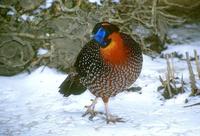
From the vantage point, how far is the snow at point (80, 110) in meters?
4.27

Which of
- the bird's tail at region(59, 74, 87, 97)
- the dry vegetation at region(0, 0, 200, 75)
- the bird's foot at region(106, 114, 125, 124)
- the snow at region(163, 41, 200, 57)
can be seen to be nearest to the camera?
the bird's foot at region(106, 114, 125, 124)

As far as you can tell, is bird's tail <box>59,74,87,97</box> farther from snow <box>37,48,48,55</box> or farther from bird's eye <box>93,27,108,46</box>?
snow <box>37,48,48,55</box>

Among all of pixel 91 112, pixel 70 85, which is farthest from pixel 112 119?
pixel 70 85

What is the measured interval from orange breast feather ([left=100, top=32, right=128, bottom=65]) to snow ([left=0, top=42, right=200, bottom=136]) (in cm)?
59

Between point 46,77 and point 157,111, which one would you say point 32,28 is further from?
point 157,111

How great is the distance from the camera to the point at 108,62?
4.23 metres

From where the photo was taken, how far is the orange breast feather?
13.8 feet

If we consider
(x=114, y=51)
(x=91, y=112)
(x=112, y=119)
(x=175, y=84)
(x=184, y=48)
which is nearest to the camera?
(x=114, y=51)

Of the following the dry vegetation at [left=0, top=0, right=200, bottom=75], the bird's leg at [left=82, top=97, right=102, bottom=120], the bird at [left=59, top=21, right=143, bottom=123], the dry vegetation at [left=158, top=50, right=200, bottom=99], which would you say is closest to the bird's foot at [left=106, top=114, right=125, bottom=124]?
the bird at [left=59, top=21, right=143, bottom=123]

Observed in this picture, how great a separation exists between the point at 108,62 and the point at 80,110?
0.84 metres

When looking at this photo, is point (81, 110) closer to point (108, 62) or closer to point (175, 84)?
point (108, 62)

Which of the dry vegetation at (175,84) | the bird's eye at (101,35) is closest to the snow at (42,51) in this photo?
A: the dry vegetation at (175,84)

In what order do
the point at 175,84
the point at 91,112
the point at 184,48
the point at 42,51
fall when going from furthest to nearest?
the point at 184,48, the point at 42,51, the point at 175,84, the point at 91,112

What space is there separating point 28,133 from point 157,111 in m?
1.20
